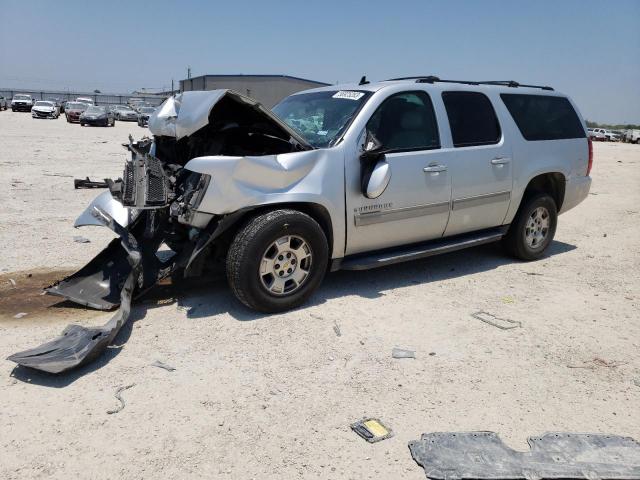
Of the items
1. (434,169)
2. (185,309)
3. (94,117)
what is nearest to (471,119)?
(434,169)

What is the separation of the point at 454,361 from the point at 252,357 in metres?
1.47

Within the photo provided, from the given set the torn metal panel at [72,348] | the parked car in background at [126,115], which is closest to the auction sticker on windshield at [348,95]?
the torn metal panel at [72,348]

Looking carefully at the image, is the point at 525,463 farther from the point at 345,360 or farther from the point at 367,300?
the point at 367,300

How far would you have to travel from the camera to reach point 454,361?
387 centimetres

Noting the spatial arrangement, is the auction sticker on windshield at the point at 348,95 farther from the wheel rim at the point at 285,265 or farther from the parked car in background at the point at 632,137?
the parked car in background at the point at 632,137

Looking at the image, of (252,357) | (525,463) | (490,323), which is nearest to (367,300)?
(490,323)

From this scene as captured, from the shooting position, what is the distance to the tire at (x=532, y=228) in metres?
6.23

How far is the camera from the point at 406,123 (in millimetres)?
5121

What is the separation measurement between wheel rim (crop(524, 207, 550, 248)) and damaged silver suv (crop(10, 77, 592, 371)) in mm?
383

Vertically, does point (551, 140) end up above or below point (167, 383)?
above

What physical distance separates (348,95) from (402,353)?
2600 millimetres

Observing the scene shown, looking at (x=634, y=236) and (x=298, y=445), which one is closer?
(x=298, y=445)

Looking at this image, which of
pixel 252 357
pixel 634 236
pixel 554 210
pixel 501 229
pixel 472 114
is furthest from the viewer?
pixel 634 236

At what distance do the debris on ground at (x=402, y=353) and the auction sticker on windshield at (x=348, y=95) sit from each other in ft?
7.91
